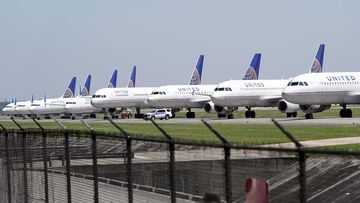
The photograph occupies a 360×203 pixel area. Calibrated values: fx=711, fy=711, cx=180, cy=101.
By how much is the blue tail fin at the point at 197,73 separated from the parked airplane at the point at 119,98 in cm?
572

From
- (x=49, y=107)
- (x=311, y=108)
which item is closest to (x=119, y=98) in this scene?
(x=311, y=108)

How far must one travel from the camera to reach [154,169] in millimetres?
9438

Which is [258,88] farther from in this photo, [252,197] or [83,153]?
[252,197]

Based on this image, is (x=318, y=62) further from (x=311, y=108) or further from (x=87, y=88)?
(x=87, y=88)

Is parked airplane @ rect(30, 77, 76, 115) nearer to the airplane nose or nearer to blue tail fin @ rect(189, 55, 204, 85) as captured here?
blue tail fin @ rect(189, 55, 204, 85)

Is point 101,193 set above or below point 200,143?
below

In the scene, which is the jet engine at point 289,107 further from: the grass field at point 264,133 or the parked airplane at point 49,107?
the parked airplane at point 49,107

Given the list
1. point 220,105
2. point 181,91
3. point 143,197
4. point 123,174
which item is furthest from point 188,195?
point 181,91

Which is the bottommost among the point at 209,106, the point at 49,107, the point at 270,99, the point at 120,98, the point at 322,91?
the point at 49,107

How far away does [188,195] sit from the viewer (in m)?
8.34

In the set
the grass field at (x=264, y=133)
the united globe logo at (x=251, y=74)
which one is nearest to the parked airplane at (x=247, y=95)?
the united globe logo at (x=251, y=74)

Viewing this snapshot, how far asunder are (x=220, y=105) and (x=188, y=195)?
6010 cm

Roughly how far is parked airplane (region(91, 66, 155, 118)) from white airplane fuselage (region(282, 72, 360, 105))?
33873 mm

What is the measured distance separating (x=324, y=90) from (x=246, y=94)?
12836 millimetres
